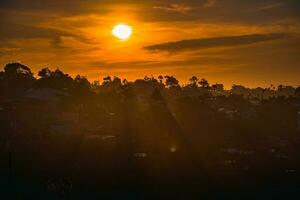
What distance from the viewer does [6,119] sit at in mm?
55750

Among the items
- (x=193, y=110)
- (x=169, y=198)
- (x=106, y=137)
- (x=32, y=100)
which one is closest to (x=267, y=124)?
(x=193, y=110)

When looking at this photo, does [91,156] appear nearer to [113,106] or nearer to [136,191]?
[136,191]

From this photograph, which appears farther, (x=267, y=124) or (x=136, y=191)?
(x=267, y=124)

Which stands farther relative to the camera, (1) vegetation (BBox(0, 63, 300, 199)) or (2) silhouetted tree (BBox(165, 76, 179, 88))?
(2) silhouetted tree (BBox(165, 76, 179, 88))

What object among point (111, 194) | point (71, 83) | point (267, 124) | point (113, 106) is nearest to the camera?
point (111, 194)

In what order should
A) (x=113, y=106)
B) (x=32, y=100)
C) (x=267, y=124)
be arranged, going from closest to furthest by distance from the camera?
(x=32, y=100) → (x=267, y=124) → (x=113, y=106)

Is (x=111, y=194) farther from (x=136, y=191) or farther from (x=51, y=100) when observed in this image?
(x=51, y=100)

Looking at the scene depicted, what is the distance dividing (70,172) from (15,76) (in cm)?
7452

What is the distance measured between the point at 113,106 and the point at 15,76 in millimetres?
41503

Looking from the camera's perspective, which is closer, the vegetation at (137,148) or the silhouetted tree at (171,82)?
the vegetation at (137,148)

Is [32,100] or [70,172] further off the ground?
[32,100]

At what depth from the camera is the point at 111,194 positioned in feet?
121

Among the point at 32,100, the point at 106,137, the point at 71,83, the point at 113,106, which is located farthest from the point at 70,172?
the point at 71,83

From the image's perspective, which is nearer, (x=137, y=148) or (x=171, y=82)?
(x=137, y=148)
